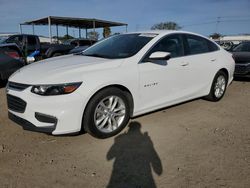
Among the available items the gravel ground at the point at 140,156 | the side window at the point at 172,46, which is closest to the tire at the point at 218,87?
the gravel ground at the point at 140,156

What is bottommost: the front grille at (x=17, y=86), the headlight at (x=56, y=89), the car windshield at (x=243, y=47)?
Answer: the car windshield at (x=243, y=47)

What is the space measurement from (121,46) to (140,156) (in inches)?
82.1

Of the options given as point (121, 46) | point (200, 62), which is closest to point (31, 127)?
point (121, 46)

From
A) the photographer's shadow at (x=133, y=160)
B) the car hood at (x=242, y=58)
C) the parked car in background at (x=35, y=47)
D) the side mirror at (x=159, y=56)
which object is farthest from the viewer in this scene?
the parked car in background at (x=35, y=47)

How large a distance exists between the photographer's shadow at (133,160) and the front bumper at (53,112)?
0.67 metres

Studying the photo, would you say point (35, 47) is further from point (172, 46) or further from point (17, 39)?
point (172, 46)

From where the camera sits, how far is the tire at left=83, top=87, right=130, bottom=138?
11.6 ft

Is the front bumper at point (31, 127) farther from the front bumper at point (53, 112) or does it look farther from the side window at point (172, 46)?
the side window at point (172, 46)

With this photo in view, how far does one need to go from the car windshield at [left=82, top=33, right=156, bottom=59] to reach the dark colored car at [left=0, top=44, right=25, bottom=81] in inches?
132

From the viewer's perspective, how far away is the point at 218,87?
577cm

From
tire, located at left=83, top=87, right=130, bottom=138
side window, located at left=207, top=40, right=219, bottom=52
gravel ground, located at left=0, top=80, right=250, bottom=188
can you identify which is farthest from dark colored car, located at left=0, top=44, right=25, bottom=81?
side window, located at left=207, top=40, right=219, bottom=52

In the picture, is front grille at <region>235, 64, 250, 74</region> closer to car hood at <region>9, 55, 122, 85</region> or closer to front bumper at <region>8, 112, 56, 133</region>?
car hood at <region>9, 55, 122, 85</region>

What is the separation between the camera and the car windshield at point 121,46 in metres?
4.20

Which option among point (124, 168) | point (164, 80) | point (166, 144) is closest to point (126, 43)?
point (164, 80)
